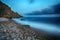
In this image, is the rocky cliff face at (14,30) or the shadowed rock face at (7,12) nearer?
the rocky cliff face at (14,30)

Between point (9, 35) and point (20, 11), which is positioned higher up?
point (20, 11)

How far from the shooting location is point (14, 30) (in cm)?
157

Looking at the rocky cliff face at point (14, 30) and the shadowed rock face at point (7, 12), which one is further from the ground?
the shadowed rock face at point (7, 12)

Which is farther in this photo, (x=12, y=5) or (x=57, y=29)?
(x=12, y=5)

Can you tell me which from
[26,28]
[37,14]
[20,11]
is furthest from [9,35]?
[37,14]

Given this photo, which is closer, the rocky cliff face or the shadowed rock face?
the rocky cliff face

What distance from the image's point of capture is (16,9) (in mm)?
1629

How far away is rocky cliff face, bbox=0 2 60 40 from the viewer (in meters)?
1.53

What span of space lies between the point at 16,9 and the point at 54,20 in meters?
0.56

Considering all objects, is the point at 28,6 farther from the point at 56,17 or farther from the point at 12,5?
the point at 56,17

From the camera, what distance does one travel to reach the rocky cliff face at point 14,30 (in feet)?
5.01

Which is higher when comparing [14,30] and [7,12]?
[7,12]

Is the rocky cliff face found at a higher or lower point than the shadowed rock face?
lower

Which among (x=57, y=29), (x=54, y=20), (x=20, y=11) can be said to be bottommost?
(x=57, y=29)
